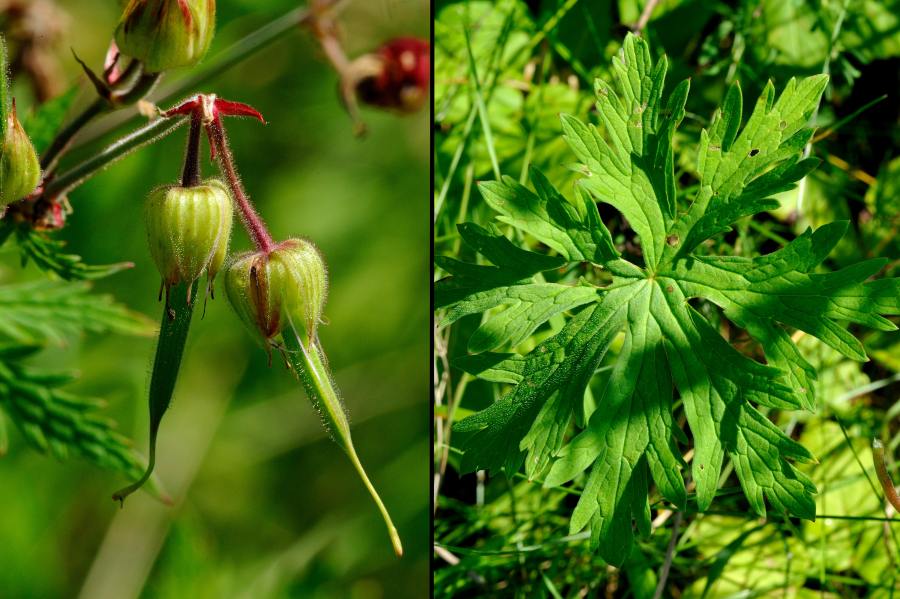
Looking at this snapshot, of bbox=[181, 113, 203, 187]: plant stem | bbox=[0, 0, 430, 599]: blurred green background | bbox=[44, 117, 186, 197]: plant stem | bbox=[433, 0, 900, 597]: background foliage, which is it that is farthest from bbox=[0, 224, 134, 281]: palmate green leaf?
bbox=[433, 0, 900, 597]: background foliage

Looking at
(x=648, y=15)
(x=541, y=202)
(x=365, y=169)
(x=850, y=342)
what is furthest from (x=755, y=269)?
(x=648, y=15)

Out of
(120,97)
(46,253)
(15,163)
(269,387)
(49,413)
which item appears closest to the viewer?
(15,163)

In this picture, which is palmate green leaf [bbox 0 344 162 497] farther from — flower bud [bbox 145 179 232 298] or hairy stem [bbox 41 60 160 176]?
flower bud [bbox 145 179 232 298]

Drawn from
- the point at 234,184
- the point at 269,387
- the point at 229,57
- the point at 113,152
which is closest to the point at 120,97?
the point at 113,152

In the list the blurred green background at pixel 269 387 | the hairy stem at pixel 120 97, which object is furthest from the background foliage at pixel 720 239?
the hairy stem at pixel 120 97

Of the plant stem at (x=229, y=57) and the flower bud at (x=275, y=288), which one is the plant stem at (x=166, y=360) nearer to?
the flower bud at (x=275, y=288)

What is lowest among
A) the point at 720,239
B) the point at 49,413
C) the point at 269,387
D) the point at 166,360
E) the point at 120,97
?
the point at 720,239

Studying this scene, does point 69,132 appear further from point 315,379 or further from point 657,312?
point 657,312
